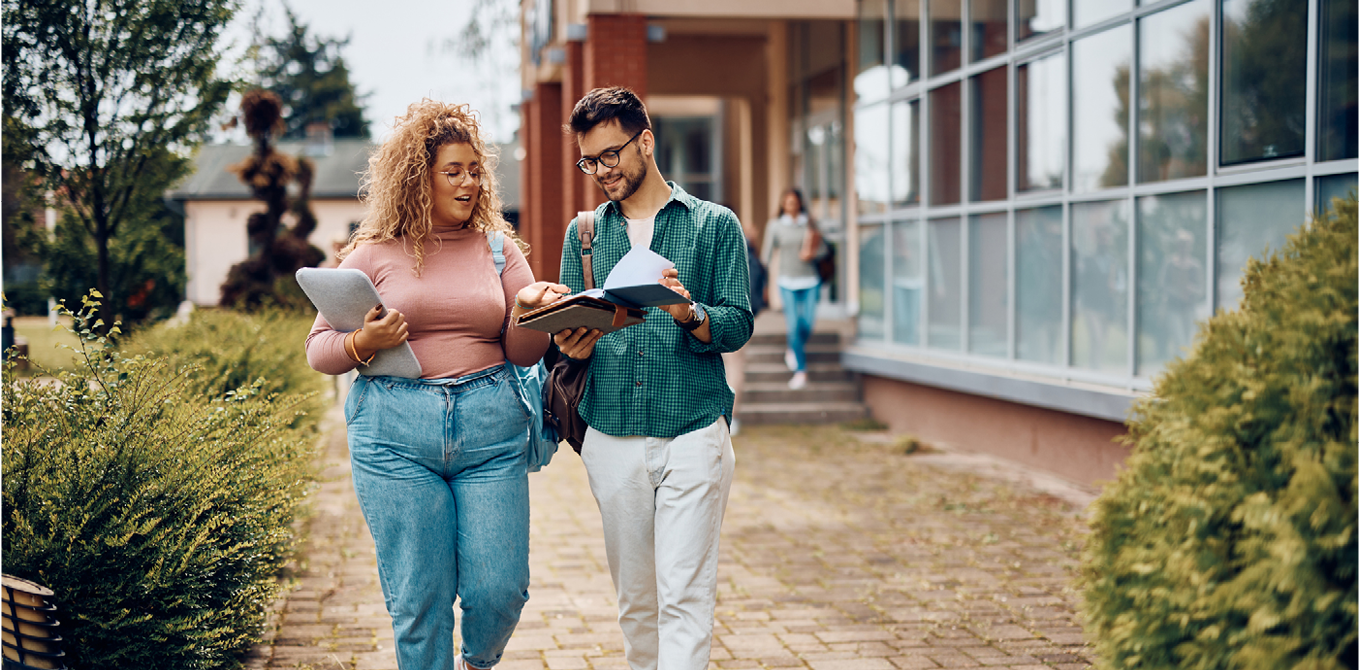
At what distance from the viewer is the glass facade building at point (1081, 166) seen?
21.7 feet

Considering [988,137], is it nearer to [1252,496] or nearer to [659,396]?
[659,396]

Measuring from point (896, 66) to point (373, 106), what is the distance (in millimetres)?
51793

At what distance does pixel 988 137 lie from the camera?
32.3 ft

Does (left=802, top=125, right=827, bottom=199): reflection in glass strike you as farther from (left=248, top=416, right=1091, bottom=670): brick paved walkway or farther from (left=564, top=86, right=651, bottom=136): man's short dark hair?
(left=564, top=86, right=651, bottom=136): man's short dark hair

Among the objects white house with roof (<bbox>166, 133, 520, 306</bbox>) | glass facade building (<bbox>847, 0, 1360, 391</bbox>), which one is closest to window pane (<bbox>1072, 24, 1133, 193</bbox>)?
glass facade building (<bbox>847, 0, 1360, 391</bbox>)

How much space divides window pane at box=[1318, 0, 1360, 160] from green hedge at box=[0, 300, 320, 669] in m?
5.36

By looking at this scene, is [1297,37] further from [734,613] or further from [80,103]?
[80,103]

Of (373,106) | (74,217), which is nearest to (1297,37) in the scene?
(74,217)

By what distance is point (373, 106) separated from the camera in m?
59.6

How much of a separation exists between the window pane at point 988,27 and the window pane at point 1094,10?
3.35 feet

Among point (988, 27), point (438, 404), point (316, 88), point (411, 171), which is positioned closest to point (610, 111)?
point (411, 171)

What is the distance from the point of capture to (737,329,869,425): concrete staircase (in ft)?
39.3

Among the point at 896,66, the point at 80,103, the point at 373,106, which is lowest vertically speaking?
the point at 80,103

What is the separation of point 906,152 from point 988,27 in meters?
1.76
